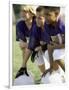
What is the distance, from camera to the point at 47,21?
1.44 m

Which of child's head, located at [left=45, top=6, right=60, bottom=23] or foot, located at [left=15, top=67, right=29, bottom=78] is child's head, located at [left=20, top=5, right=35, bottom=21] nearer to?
child's head, located at [left=45, top=6, right=60, bottom=23]

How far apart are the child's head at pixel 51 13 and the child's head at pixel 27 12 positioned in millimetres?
101

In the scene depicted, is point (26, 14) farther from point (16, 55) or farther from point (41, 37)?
point (16, 55)

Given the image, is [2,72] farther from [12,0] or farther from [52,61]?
[12,0]

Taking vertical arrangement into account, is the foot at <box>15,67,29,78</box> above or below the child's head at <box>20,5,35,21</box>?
below

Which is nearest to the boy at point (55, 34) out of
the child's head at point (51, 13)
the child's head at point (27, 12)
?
the child's head at point (51, 13)

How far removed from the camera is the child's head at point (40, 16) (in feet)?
4.69

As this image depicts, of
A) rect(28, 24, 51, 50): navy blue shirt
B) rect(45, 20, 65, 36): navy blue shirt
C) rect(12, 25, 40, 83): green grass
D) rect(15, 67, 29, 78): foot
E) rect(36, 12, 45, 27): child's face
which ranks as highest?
rect(36, 12, 45, 27): child's face

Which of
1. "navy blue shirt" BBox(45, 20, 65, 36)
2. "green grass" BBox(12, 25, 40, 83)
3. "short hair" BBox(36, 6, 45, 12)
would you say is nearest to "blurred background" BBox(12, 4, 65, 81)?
"green grass" BBox(12, 25, 40, 83)

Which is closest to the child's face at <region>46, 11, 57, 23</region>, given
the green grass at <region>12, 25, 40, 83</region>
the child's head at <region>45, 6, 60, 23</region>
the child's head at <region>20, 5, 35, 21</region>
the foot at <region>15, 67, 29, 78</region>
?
the child's head at <region>45, 6, 60, 23</region>

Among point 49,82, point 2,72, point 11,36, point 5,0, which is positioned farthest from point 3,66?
point 5,0

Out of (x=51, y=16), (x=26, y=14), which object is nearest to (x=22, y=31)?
(x=26, y=14)

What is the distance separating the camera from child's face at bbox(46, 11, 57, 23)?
4.73ft

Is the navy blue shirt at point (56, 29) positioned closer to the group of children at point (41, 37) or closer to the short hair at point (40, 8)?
the group of children at point (41, 37)
